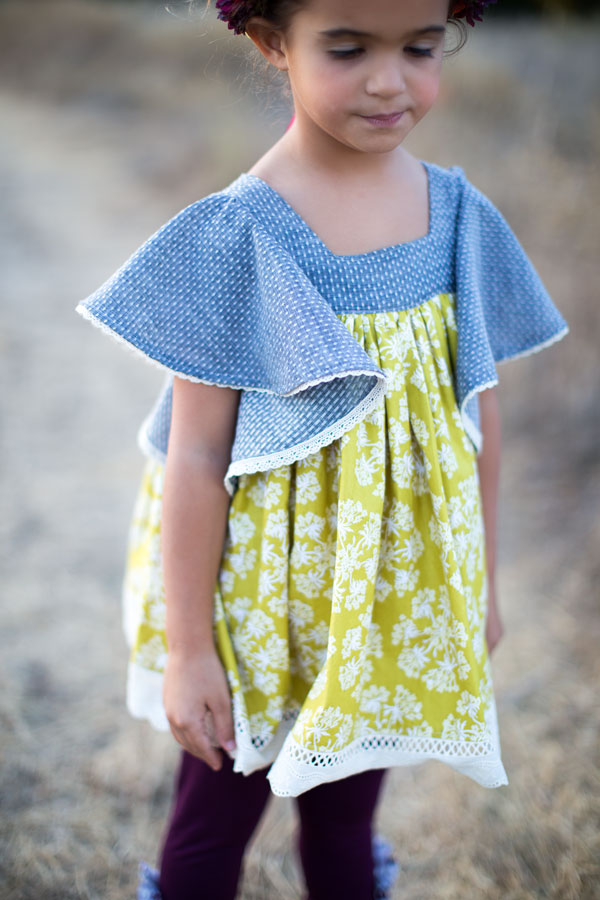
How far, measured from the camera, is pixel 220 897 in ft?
3.77

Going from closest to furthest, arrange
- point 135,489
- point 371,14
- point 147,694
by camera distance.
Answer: point 371,14 < point 147,694 < point 135,489

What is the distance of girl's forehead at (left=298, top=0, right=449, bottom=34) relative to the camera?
2.65 feet

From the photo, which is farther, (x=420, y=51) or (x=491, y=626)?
(x=491, y=626)

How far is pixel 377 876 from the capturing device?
1.35 metres

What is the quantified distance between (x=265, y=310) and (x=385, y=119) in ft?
0.81

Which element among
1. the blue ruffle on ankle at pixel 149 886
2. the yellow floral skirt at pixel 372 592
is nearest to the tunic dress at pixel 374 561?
the yellow floral skirt at pixel 372 592

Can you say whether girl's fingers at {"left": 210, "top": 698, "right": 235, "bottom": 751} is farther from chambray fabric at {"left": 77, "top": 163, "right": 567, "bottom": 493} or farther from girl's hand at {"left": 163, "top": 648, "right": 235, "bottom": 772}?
chambray fabric at {"left": 77, "top": 163, "right": 567, "bottom": 493}

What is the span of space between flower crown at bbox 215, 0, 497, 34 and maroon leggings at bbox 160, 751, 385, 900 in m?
0.94

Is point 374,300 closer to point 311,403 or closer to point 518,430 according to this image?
point 311,403

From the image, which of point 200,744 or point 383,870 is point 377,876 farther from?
point 200,744

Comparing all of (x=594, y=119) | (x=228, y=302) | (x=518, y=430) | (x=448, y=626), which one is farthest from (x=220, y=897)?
(x=594, y=119)

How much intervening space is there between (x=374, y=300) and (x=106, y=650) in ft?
5.17

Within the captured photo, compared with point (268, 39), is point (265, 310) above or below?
below

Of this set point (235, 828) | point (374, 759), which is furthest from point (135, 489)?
point (374, 759)
